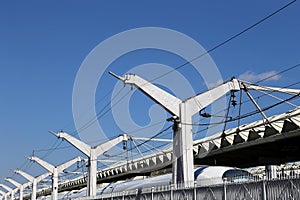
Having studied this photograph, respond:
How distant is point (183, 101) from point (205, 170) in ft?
14.8

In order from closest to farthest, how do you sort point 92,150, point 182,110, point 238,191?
1. point 238,191
2. point 182,110
3. point 92,150

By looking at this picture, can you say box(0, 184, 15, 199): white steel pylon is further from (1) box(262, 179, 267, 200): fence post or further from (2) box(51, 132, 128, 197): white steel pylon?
(1) box(262, 179, 267, 200): fence post

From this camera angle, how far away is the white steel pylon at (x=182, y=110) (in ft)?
79.2

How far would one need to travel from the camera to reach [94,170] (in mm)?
40688

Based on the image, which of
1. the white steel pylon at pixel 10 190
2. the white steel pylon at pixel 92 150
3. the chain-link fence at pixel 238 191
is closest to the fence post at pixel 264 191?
the chain-link fence at pixel 238 191

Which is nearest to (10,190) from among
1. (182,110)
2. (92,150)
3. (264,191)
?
(92,150)

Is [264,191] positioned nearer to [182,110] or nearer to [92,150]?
[182,110]

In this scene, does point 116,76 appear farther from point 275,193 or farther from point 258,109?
point 275,193

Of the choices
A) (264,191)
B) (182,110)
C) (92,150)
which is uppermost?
(92,150)

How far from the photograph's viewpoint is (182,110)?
24781mm

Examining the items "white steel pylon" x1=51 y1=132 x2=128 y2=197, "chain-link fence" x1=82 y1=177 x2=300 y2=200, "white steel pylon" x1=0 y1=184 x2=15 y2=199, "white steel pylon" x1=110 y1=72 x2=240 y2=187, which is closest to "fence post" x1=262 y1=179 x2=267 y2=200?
"chain-link fence" x1=82 y1=177 x2=300 y2=200

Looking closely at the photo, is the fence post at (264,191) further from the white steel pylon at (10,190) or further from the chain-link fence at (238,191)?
the white steel pylon at (10,190)

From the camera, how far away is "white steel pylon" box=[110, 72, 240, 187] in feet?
79.2

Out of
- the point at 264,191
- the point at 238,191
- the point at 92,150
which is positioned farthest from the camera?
the point at 92,150
